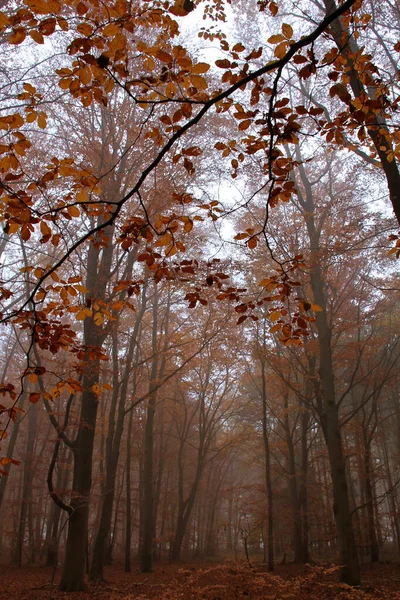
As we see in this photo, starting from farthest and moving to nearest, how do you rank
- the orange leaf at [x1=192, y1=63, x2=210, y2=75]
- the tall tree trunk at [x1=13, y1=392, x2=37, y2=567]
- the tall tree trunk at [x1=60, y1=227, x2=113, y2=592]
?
1. the tall tree trunk at [x1=13, y1=392, x2=37, y2=567]
2. the tall tree trunk at [x1=60, y1=227, x2=113, y2=592]
3. the orange leaf at [x1=192, y1=63, x2=210, y2=75]

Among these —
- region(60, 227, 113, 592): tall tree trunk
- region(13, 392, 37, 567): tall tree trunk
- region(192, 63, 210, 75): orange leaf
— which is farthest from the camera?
region(13, 392, 37, 567): tall tree trunk

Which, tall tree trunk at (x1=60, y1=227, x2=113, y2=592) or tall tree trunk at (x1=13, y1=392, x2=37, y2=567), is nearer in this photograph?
tall tree trunk at (x1=60, y1=227, x2=113, y2=592)

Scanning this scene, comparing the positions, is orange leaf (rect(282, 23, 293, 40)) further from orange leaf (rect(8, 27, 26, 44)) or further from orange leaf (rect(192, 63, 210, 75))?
orange leaf (rect(8, 27, 26, 44))

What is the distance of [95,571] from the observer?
8.01 m

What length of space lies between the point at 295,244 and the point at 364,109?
636 centimetres

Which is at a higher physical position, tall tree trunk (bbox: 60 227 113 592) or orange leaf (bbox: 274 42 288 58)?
orange leaf (bbox: 274 42 288 58)

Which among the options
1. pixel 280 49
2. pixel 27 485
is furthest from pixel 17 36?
pixel 27 485

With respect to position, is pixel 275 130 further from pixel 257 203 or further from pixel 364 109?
pixel 257 203

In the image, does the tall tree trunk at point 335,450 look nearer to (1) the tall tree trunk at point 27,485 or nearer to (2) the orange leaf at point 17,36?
(2) the orange leaf at point 17,36

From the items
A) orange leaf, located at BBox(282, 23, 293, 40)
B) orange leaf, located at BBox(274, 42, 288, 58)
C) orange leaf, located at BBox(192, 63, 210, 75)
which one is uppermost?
orange leaf, located at BBox(282, 23, 293, 40)

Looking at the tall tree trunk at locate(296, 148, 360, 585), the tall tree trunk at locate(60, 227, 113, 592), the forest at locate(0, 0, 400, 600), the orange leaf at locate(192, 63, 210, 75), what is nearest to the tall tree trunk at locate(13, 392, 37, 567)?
the forest at locate(0, 0, 400, 600)

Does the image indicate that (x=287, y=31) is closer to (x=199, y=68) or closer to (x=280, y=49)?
(x=280, y=49)

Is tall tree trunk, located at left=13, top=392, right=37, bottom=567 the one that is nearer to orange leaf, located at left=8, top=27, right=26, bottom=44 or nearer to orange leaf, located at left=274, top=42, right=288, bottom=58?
orange leaf, located at left=8, top=27, right=26, bottom=44

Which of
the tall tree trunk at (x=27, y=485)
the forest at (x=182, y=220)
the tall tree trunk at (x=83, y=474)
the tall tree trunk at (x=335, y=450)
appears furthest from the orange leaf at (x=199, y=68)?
the tall tree trunk at (x=27, y=485)
